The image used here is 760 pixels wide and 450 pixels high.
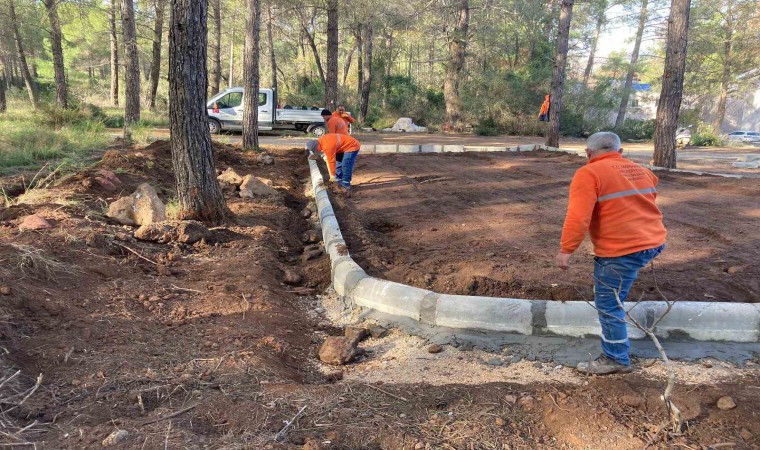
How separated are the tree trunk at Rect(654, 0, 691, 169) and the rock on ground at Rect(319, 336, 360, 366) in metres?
10.6

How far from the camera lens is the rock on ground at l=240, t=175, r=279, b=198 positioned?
809 cm

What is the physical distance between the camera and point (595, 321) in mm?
3713

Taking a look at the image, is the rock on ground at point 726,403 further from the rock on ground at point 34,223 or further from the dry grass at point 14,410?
the rock on ground at point 34,223

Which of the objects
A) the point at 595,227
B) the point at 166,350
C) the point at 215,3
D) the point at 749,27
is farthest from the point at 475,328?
the point at 749,27

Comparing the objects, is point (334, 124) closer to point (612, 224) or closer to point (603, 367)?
point (612, 224)

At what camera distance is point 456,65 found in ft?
81.5

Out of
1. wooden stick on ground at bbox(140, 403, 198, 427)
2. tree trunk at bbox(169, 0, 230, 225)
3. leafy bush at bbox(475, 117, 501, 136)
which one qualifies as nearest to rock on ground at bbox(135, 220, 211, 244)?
tree trunk at bbox(169, 0, 230, 225)

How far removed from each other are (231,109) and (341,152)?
1222 centimetres

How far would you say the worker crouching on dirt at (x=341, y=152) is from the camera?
8.76m

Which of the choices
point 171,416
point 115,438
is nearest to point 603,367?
point 171,416

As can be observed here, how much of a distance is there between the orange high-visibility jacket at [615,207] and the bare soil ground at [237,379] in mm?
841

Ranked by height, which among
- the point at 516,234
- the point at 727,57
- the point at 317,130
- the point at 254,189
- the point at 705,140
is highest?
the point at 727,57

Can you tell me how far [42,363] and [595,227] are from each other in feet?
11.3

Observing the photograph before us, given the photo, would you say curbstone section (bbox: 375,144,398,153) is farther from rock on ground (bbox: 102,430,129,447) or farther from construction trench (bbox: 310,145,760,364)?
rock on ground (bbox: 102,430,129,447)
